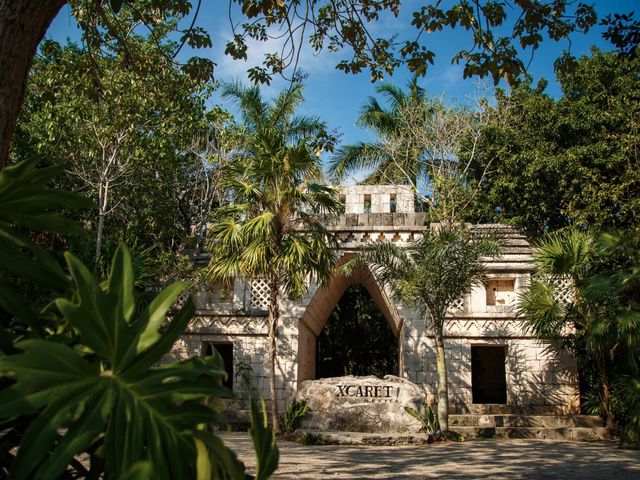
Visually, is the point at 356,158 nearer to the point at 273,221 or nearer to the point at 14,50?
the point at 273,221

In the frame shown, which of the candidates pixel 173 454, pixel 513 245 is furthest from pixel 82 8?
pixel 513 245

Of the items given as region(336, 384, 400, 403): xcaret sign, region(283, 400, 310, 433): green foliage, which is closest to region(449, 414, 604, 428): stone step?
region(336, 384, 400, 403): xcaret sign

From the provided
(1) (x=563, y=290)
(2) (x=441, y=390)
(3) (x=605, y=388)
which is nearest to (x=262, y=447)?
(2) (x=441, y=390)

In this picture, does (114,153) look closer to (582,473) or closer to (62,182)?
(62,182)

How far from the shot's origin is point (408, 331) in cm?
1200

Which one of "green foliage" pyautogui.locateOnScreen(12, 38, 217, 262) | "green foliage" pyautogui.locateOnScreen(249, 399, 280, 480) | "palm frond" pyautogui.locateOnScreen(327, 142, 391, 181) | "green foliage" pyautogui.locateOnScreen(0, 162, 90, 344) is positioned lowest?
"green foliage" pyautogui.locateOnScreen(249, 399, 280, 480)

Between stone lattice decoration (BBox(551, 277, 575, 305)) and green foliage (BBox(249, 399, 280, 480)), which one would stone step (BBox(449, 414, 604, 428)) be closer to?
stone lattice decoration (BBox(551, 277, 575, 305))

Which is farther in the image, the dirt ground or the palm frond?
the palm frond

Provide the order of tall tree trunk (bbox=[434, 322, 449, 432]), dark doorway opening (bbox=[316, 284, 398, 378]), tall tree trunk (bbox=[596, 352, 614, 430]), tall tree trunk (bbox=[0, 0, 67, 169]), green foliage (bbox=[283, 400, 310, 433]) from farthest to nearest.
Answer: dark doorway opening (bbox=[316, 284, 398, 378])
tall tree trunk (bbox=[596, 352, 614, 430])
green foliage (bbox=[283, 400, 310, 433])
tall tree trunk (bbox=[434, 322, 449, 432])
tall tree trunk (bbox=[0, 0, 67, 169])

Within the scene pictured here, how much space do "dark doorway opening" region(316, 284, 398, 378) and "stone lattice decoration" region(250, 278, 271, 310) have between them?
4985 millimetres

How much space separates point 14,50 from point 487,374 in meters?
16.0

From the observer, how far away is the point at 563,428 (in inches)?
417

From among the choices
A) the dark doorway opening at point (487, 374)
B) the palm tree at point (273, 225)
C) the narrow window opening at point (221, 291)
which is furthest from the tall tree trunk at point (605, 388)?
the narrow window opening at point (221, 291)

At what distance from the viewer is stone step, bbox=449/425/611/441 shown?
1041 cm
